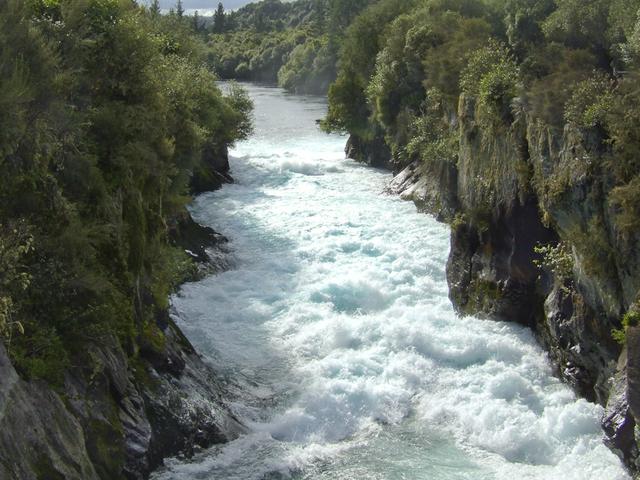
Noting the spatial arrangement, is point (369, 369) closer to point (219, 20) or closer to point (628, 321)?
point (628, 321)

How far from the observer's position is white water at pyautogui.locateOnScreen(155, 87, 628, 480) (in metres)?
14.8

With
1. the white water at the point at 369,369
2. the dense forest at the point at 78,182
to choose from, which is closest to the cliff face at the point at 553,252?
the white water at the point at 369,369

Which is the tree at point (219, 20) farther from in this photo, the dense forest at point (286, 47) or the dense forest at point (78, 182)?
the dense forest at point (78, 182)

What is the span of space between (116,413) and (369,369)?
7678mm

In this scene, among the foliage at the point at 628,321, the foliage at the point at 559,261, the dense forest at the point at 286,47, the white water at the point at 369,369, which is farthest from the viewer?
the dense forest at the point at 286,47

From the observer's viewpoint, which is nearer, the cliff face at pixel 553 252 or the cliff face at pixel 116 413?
the cliff face at pixel 116 413

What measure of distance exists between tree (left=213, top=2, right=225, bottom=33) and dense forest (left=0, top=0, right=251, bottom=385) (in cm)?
12939

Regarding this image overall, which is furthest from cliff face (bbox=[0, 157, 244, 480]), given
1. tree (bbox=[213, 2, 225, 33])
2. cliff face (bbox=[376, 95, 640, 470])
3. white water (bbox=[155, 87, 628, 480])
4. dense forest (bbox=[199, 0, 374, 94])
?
tree (bbox=[213, 2, 225, 33])

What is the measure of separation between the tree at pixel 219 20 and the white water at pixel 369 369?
11953 cm

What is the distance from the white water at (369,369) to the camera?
14.8 metres

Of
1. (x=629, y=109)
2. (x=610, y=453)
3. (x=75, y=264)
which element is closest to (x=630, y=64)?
(x=629, y=109)

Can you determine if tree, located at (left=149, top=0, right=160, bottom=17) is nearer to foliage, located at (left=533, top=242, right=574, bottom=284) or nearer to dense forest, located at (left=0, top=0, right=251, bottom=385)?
dense forest, located at (left=0, top=0, right=251, bottom=385)

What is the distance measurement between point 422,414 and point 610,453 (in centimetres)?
425

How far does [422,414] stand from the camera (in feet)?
55.4
